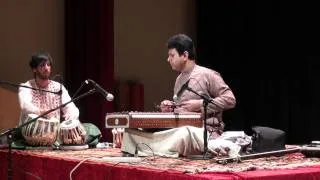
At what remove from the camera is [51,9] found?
8.26 metres

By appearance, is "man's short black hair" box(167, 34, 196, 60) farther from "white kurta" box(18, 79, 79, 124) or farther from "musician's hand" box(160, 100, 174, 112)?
"white kurta" box(18, 79, 79, 124)

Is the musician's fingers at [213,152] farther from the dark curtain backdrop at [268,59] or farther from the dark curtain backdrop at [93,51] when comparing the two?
the dark curtain backdrop at [268,59]

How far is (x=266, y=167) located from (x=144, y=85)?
229 inches

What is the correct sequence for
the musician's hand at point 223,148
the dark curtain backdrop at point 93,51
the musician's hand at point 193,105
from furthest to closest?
1. the dark curtain backdrop at point 93,51
2. the musician's hand at point 193,105
3. the musician's hand at point 223,148

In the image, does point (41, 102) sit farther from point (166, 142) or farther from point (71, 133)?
point (166, 142)

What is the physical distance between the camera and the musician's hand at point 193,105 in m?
4.72

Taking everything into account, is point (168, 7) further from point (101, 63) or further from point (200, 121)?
point (200, 121)

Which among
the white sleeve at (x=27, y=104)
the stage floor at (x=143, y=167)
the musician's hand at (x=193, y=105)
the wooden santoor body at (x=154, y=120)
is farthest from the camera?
the white sleeve at (x=27, y=104)

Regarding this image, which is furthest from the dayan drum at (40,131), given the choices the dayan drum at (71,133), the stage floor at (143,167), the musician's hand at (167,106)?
the musician's hand at (167,106)

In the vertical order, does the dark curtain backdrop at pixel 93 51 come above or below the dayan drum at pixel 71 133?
above

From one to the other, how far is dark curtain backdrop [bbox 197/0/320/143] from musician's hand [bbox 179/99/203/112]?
3.50 m

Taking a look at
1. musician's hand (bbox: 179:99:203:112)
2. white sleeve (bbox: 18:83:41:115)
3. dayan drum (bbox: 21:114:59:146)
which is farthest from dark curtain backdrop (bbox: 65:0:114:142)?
musician's hand (bbox: 179:99:203:112)

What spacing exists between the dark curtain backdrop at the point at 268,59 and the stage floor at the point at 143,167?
11.6 ft

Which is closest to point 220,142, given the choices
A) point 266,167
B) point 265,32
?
point 266,167
